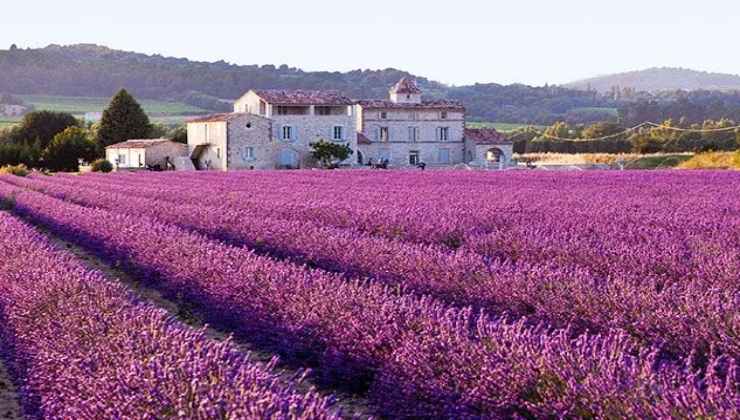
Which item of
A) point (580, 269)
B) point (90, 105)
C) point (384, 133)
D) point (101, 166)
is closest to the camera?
point (580, 269)

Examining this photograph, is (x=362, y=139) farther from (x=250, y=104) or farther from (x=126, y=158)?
(x=126, y=158)

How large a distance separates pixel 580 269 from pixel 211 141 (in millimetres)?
41950

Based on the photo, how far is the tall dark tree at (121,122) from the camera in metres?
55.1

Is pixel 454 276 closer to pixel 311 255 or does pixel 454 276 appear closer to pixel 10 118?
pixel 311 255

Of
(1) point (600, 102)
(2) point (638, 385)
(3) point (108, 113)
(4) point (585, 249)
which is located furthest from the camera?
(1) point (600, 102)

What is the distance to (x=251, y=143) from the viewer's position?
45.7 metres

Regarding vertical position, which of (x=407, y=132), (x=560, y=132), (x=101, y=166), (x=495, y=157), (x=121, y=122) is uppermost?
(x=121, y=122)

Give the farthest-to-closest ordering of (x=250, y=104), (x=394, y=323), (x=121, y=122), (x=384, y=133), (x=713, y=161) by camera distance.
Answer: (x=121, y=122), (x=384, y=133), (x=250, y=104), (x=713, y=161), (x=394, y=323)

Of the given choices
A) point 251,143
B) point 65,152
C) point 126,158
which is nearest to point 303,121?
point 251,143

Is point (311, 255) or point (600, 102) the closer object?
point (311, 255)

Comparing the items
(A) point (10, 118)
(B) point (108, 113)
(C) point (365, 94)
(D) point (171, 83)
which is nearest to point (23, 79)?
(D) point (171, 83)

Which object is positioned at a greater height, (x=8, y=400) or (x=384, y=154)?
(x=8, y=400)

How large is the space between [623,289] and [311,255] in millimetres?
3669

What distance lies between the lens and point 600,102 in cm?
14325
